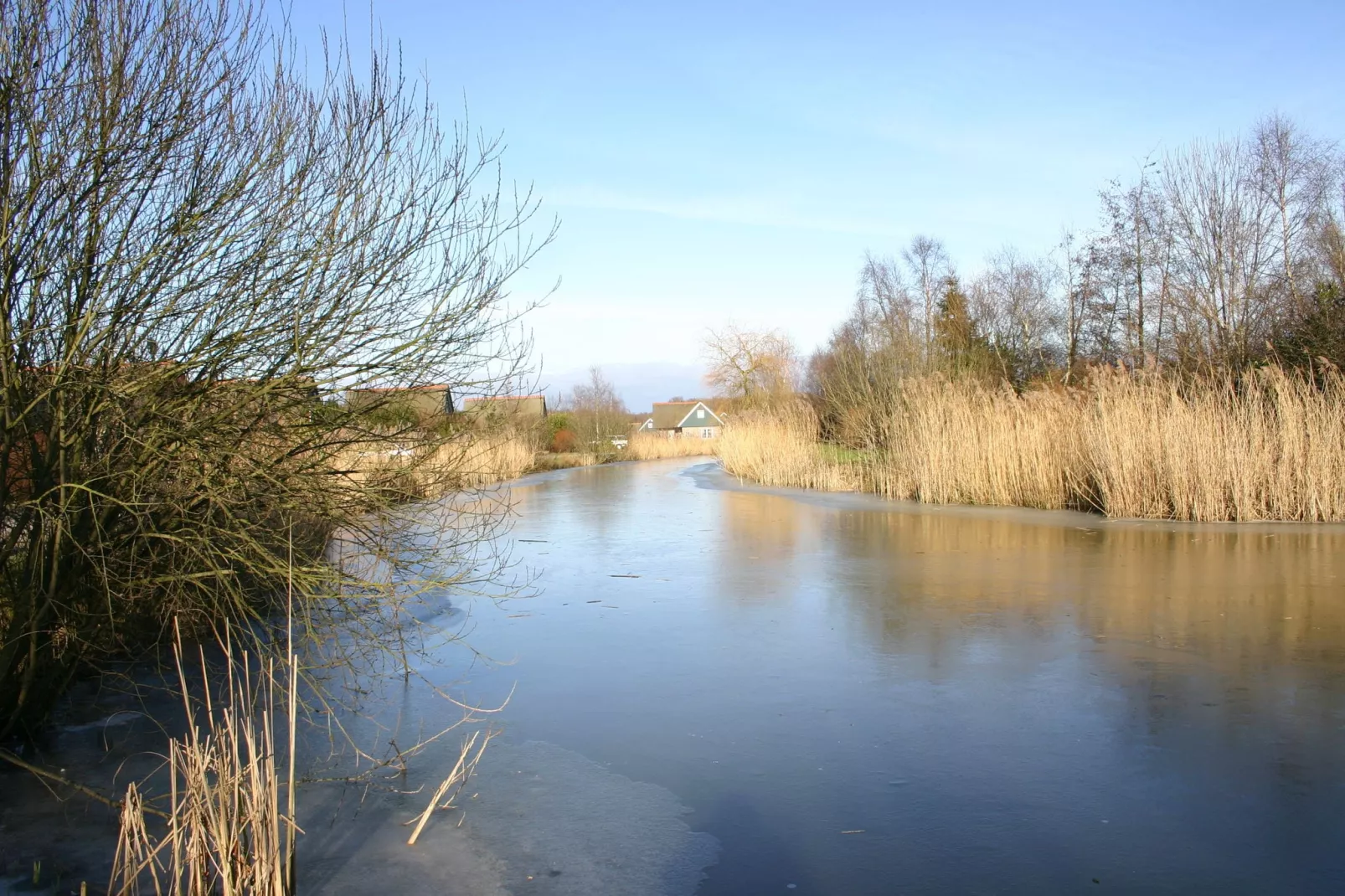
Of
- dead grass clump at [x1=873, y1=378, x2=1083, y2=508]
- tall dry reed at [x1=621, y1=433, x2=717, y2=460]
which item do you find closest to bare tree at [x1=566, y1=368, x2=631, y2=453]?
tall dry reed at [x1=621, y1=433, x2=717, y2=460]

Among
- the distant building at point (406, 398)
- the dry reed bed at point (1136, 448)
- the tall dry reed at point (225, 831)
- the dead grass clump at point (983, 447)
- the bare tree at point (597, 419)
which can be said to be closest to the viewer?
the tall dry reed at point (225, 831)

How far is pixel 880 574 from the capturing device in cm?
884

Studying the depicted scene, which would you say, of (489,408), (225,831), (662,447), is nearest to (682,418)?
(662,447)

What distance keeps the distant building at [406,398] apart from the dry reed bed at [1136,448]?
9.43 m

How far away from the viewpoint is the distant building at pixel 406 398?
5.36 meters

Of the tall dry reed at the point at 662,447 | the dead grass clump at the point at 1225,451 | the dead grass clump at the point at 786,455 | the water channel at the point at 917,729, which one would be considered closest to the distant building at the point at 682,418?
the tall dry reed at the point at 662,447

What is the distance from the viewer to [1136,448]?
40.5 ft

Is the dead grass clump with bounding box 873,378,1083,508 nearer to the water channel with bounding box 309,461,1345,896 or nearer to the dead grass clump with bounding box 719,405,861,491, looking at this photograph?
the dead grass clump with bounding box 719,405,861,491

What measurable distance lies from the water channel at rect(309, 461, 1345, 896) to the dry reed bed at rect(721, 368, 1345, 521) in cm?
226

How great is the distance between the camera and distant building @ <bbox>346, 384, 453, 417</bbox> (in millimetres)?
5363

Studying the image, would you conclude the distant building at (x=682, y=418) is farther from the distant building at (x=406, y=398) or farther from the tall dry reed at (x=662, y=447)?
the distant building at (x=406, y=398)

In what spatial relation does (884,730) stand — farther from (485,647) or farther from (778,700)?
(485,647)

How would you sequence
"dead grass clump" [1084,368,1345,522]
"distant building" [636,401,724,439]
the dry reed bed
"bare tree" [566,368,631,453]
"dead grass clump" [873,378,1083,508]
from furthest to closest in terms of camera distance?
"distant building" [636,401,724,439], "bare tree" [566,368,631,453], "dead grass clump" [873,378,1083,508], the dry reed bed, "dead grass clump" [1084,368,1345,522]

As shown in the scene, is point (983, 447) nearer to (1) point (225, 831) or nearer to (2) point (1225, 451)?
(2) point (1225, 451)
